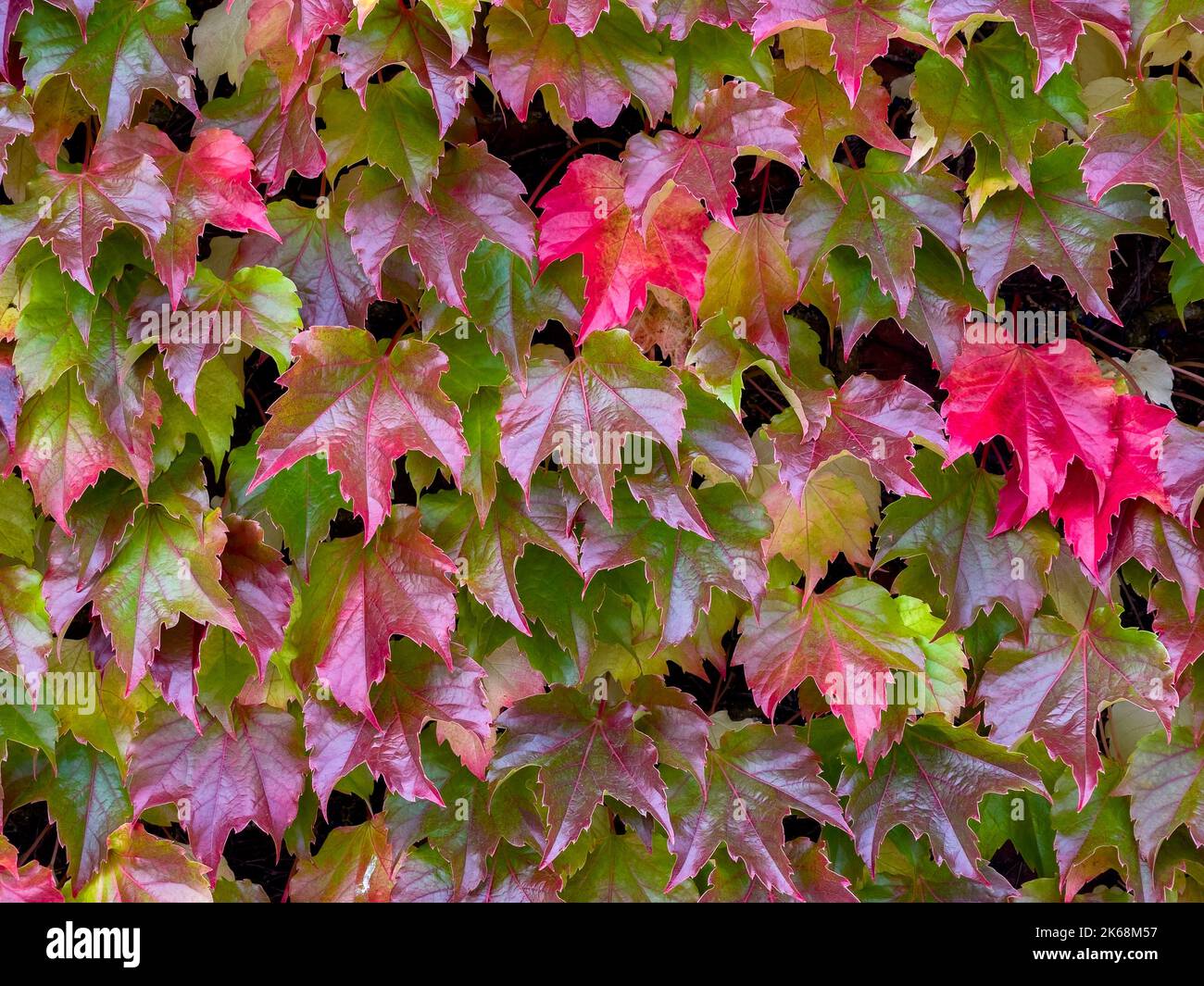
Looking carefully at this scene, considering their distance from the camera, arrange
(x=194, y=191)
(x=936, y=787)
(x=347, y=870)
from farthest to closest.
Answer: (x=347, y=870), (x=936, y=787), (x=194, y=191)

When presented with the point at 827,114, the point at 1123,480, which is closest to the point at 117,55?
the point at 827,114

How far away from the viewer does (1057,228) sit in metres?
1.50

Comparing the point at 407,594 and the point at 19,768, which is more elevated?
the point at 407,594

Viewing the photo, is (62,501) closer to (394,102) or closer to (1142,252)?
(394,102)

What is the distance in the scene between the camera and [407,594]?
1.50 meters

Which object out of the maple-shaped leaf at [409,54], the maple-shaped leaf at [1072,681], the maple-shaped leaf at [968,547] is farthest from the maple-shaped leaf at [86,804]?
the maple-shaped leaf at [1072,681]

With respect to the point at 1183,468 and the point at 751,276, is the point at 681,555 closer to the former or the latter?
the point at 751,276

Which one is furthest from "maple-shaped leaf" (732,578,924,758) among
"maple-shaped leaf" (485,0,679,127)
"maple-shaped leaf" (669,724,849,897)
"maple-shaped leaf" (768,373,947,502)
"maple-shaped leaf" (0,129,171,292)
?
"maple-shaped leaf" (0,129,171,292)

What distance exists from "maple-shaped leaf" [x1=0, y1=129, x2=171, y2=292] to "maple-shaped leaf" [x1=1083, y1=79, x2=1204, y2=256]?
1.30 m

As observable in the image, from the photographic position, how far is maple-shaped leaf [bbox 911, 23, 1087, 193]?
1450mm

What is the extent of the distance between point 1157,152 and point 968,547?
616 millimetres

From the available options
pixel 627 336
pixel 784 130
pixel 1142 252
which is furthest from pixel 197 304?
pixel 1142 252

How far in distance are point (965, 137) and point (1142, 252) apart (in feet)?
1.94

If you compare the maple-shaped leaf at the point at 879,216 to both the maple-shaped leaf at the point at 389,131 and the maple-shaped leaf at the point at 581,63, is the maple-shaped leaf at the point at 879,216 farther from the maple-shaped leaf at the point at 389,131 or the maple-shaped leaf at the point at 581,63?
the maple-shaped leaf at the point at 389,131
